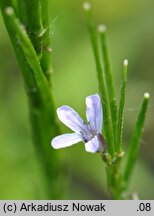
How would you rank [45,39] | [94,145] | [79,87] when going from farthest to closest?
[79,87] < [45,39] < [94,145]

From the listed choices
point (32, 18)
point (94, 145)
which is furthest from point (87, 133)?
point (32, 18)

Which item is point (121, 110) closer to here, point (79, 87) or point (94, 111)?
point (94, 111)

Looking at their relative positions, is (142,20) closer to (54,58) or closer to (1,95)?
(54,58)

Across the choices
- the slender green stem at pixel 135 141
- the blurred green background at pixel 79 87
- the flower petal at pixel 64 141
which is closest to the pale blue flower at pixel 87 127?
the flower petal at pixel 64 141

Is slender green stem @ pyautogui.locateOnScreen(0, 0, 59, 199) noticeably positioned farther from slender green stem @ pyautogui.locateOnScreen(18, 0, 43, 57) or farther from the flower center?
the flower center

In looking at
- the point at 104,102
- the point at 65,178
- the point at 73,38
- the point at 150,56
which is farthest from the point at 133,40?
the point at 104,102
